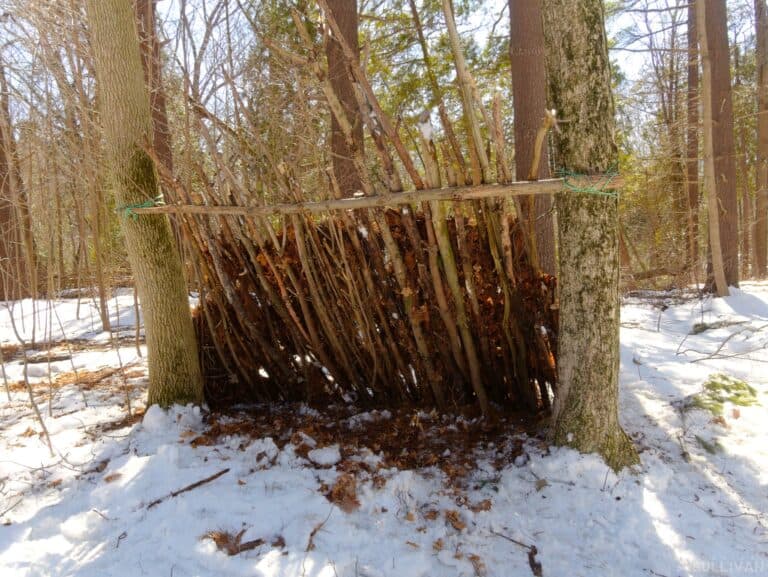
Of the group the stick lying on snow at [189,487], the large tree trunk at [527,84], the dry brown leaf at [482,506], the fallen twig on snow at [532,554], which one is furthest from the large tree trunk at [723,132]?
the stick lying on snow at [189,487]

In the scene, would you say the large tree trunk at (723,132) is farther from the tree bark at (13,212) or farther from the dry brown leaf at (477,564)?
the tree bark at (13,212)

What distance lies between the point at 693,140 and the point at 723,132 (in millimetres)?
1329

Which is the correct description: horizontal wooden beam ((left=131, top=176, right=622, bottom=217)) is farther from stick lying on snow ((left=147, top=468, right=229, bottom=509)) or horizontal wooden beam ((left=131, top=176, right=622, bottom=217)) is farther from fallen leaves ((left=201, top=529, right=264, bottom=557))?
fallen leaves ((left=201, top=529, right=264, bottom=557))

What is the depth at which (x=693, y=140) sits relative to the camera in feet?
32.5

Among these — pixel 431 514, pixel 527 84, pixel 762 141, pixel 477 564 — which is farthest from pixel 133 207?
pixel 762 141

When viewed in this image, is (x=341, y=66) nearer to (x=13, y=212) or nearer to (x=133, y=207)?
(x=133, y=207)

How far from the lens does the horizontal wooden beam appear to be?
2525mm

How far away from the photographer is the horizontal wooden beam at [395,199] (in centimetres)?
253

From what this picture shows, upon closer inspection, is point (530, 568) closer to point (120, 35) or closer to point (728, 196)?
point (120, 35)

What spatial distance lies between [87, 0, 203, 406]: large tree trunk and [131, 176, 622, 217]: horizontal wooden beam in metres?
0.20

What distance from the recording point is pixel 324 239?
331 centimetres

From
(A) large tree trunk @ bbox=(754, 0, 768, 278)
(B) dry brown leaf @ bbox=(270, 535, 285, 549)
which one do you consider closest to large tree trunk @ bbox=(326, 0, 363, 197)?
(B) dry brown leaf @ bbox=(270, 535, 285, 549)

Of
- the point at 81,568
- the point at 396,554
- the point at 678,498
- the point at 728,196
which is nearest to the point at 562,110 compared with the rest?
the point at 678,498

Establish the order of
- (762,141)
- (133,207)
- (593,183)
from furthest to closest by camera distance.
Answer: (762,141), (133,207), (593,183)
